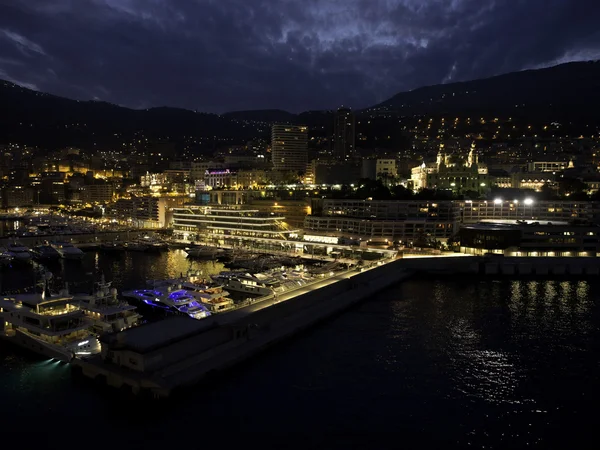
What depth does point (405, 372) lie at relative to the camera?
657 inches

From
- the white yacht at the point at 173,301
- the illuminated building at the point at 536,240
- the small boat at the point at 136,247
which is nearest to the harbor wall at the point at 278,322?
the white yacht at the point at 173,301

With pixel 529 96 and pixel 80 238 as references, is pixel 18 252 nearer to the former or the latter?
pixel 80 238

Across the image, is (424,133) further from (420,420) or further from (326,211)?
(420,420)

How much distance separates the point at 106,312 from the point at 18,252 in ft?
83.2

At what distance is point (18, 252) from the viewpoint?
3956 centimetres

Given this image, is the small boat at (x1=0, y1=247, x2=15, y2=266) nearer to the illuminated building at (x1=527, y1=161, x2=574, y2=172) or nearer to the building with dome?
the building with dome

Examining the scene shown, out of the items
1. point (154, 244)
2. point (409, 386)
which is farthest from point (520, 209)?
point (409, 386)

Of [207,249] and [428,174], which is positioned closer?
[207,249]

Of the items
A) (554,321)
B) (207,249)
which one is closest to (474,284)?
(554,321)

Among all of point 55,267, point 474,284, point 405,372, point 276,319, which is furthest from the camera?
point 55,267

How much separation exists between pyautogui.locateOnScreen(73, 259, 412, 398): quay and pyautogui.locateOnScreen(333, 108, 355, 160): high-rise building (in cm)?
9729

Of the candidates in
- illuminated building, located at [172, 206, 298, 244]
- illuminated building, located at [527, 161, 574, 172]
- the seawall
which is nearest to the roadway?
illuminated building, located at [172, 206, 298, 244]

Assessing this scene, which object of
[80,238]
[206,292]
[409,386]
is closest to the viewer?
[409,386]

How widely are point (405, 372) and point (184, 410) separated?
769 cm
